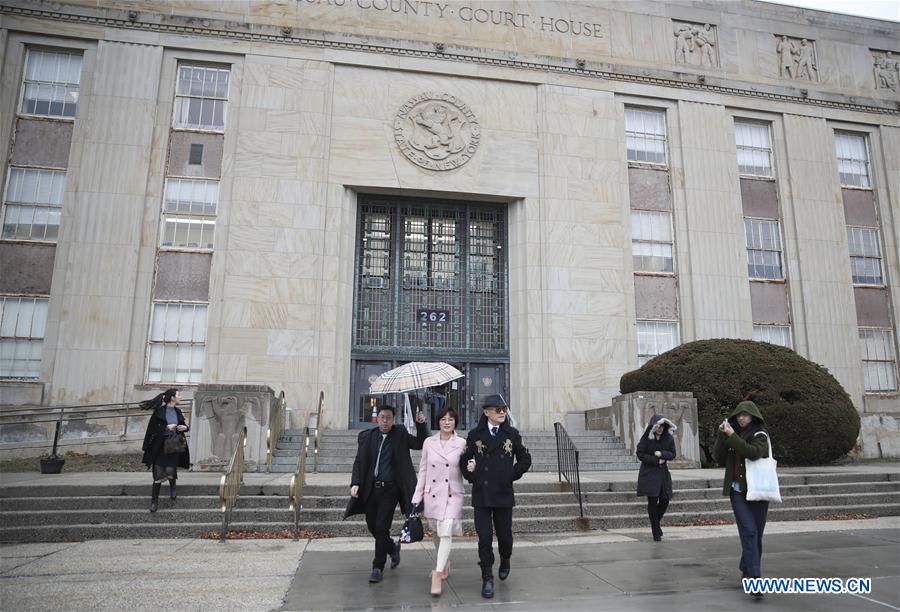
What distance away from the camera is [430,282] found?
65.4ft

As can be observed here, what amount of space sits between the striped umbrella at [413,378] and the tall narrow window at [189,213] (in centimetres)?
1199

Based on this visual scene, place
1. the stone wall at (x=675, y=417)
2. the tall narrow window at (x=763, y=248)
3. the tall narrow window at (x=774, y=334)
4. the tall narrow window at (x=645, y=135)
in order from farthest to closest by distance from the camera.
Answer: the tall narrow window at (x=645, y=135) → the tall narrow window at (x=763, y=248) → the tall narrow window at (x=774, y=334) → the stone wall at (x=675, y=417)

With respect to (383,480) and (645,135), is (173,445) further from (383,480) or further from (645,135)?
(645,135)

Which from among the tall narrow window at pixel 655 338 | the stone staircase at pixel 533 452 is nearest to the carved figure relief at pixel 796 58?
the tall narrow window at pixel 655 338

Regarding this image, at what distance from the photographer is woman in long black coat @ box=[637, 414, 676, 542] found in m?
8.92

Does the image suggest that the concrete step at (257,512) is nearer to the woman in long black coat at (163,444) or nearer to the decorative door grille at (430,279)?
the woman in long black coat at (163,444)

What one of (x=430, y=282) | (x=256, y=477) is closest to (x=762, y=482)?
(x=256, y=477)

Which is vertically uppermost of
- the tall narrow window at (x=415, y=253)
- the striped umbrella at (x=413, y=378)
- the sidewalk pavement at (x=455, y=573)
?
the tall narrow window at (x=415, y=253)

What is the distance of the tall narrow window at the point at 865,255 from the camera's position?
72.8 ft

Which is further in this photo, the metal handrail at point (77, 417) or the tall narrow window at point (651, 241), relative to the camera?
the tall narrow window at point (651, 241)

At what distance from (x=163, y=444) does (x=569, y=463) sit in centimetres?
700

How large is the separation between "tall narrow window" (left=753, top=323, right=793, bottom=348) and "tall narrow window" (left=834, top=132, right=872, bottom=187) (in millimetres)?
6180

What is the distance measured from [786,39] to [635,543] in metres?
21.5

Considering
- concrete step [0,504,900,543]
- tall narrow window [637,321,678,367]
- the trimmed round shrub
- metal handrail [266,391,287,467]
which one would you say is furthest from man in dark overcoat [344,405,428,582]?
tall narrow window [637,321,678,367]
